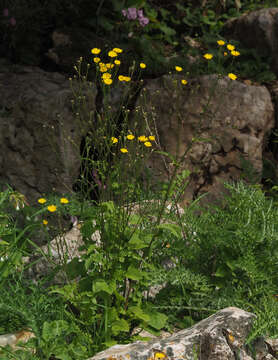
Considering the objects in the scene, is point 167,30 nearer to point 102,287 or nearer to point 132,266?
point 132,266

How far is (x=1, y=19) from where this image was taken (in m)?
A: 4.91

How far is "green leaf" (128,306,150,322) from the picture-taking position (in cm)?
264

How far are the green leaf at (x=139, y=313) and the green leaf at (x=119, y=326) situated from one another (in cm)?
8

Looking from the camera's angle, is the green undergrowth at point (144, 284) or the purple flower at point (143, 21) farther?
the purple flower at point (143, 21)

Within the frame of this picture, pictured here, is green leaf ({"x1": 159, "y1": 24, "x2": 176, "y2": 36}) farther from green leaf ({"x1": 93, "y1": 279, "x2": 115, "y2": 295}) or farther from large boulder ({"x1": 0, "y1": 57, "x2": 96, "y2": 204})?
green leaf ({"x1": 93, "y1": 279, "x2": 115, "y2": 295})

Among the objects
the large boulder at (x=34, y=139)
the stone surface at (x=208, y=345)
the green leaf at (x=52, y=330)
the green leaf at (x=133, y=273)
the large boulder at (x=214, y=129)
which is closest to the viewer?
the stone surface at (x=208, y=345)

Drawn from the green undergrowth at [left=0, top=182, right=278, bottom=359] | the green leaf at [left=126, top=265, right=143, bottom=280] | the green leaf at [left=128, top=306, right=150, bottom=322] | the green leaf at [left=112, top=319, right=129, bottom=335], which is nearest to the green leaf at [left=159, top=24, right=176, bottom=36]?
the green undergrowth at [left=0, top=182, right=278, bottom=359]

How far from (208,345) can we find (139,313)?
2.04ft

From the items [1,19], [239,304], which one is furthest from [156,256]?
[1,19]

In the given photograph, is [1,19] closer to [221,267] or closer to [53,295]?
[53,295]

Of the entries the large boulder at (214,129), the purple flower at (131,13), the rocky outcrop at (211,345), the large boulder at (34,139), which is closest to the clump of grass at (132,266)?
the rocky outcrop at (211,345)

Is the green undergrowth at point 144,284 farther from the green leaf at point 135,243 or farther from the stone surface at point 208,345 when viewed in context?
the stone surface at point 208,345

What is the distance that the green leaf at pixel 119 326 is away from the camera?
2.59 meters

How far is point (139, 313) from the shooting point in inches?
105
